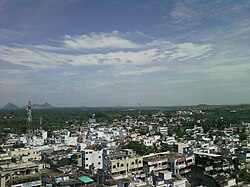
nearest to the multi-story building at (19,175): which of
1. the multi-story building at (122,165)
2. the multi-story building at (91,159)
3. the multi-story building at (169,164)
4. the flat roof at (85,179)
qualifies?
the flat roof at (85,179)

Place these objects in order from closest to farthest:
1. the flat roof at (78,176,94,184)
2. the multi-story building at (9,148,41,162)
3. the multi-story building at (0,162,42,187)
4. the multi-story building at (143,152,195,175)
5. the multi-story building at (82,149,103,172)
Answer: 1. the multi-story building at (0,162,42,187)
2. the flat roof at (78,176,94,184)
3. the multi-story building at (143,152,195,175)
4. the multi-story building at (82,149,103,172)
5. the multi-story building at (9,148,41,162)

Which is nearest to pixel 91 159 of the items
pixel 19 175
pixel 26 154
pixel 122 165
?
pixel 122 165

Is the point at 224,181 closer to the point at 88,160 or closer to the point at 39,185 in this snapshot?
the point at 39,185

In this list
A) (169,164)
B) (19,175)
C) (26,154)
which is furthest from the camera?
(26,154)

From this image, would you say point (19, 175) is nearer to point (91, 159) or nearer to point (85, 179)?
point (85, 179)

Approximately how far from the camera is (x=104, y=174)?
17219mm

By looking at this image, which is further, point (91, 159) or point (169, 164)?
point (91, 159)

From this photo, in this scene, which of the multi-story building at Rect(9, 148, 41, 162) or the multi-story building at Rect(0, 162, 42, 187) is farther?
the multi-story building at Rect(9, 148, 41, 162)

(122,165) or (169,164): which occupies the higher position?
(122,165)

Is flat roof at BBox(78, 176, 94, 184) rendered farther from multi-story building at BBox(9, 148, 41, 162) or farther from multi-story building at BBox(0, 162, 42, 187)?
multi-story building at BBox(9, 148, 41, 162)

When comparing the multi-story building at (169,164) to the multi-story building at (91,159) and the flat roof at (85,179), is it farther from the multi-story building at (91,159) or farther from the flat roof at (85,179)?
the flat roof at (85,179)

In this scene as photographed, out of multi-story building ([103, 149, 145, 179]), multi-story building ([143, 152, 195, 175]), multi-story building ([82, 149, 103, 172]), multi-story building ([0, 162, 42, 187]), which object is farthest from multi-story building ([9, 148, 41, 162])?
multi-story building ([143, 152, 195, 175])

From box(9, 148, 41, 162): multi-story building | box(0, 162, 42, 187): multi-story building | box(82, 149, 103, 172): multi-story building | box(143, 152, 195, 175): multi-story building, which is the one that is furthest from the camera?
box(9, 148, 41, 162): multi-story building

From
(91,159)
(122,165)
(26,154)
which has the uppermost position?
(122,165)
